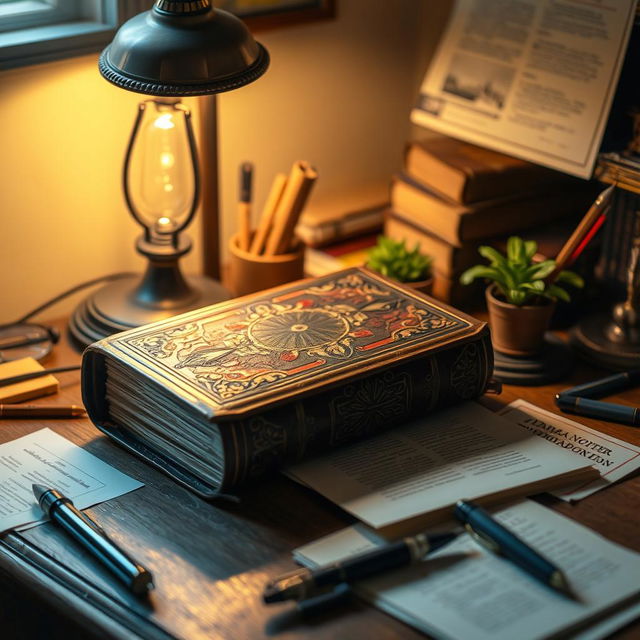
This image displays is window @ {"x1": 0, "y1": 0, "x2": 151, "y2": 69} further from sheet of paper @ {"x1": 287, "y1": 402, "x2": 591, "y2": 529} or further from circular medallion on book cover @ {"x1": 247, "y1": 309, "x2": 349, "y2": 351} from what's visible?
sheet of paper @ {"x1": 287, "y1": 402, "x2": 591, "y2": 529}

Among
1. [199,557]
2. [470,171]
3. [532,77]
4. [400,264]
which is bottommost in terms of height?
[199,557]

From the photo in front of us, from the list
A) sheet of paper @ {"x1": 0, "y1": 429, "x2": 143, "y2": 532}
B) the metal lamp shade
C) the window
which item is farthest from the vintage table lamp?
sheet of paper @ {"x1": 0, "y1": 429, "x2": 143, "y2": 532}

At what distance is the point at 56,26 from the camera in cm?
137

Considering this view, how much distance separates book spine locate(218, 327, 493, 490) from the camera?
1.01m

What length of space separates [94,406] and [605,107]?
0.73m

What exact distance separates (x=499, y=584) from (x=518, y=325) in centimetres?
43

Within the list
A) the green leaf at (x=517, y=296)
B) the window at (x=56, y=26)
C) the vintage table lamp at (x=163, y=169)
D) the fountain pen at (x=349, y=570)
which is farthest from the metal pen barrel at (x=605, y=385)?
the window at (x=56, y=26)

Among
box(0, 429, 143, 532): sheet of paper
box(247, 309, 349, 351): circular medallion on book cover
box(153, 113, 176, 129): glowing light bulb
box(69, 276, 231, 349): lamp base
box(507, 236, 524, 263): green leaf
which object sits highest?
box(153, 113, 176, 129): glowing light bulb

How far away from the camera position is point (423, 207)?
1476 millimetres

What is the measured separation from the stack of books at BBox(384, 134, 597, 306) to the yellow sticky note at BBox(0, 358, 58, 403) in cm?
55

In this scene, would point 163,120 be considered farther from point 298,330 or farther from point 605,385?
point 605,385

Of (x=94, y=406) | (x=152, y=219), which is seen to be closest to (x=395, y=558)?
(x=94, y=406)

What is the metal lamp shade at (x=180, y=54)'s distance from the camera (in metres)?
1.12

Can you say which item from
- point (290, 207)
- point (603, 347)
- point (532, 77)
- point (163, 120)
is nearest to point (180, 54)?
point (163, 120)
